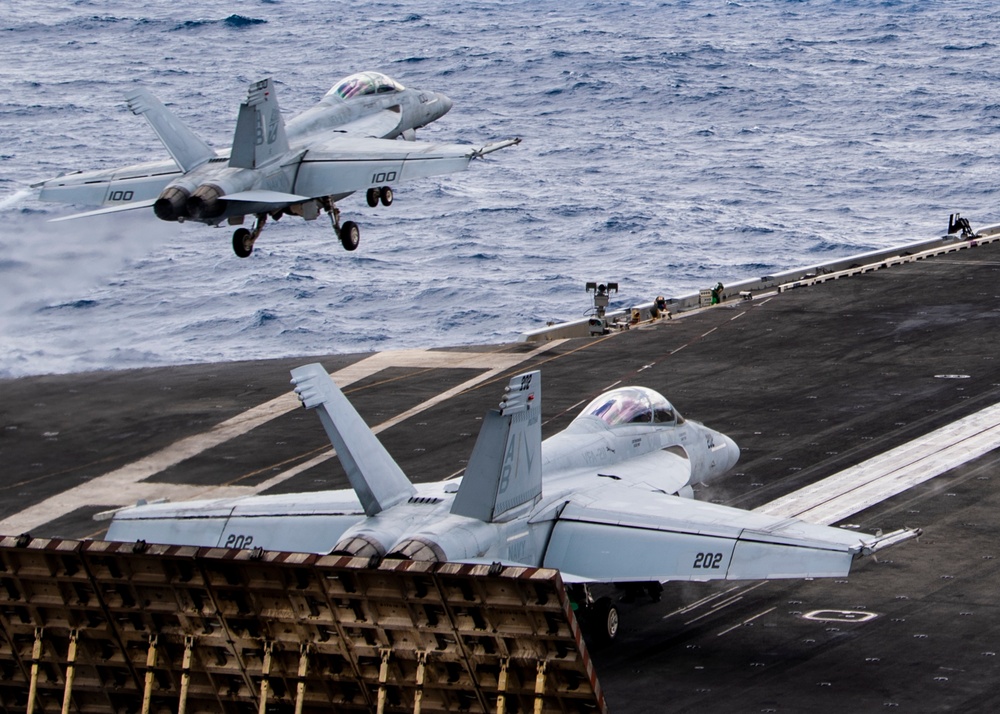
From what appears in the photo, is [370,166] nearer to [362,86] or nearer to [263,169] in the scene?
[263,169]

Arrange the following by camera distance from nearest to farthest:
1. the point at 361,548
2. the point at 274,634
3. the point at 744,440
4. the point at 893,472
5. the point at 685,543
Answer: the point at 274,634 < the point at 361,548 < the point at 685,543 < the point at 893,472 < the point at 744,440

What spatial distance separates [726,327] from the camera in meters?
55.2

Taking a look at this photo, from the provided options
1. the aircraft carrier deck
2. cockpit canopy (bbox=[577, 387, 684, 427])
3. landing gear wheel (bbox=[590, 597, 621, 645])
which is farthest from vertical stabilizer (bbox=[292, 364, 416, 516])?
cockpit canopy (bbox=[577, 387, 684, 427])

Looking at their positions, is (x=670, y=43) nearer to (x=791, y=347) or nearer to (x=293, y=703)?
(x=791, y=347)

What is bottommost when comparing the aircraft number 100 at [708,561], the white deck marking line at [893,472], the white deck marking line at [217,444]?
the white deck marking line at [217,444]

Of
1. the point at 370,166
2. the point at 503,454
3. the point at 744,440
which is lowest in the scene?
the point at 744,440

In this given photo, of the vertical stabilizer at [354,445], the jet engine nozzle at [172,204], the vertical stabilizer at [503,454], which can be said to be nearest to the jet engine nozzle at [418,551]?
the vertical stabilizer at [503,454]

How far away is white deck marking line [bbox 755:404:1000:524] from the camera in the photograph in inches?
1406

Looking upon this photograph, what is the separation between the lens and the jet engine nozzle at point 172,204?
4022 centimetres

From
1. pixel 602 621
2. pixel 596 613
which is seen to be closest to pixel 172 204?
pixel 596 613

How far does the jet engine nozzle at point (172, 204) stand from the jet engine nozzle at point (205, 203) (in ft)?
0.50

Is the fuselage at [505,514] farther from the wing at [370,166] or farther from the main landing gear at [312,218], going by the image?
the main landing gear at [312,218]

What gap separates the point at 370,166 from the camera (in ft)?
149

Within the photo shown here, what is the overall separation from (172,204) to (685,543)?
19358mm
